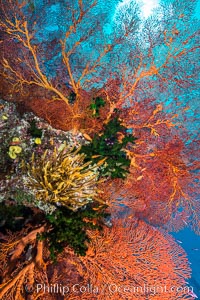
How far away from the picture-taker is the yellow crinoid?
10.5 ft

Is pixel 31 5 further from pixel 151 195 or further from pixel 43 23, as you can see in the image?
pixel 151 195

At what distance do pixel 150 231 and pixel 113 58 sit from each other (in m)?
3.73

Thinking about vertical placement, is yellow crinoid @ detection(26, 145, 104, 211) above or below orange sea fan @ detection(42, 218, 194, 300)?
above

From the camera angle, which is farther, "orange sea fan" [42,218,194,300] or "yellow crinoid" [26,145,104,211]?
"orange sea fan" [42,218,194,300]

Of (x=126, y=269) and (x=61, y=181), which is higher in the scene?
(x=61, y=181)

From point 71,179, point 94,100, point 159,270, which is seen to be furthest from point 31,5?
point 159,270

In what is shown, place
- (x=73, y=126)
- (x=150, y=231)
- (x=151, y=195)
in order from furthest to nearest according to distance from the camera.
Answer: (x=151, y=195) < (x=150, y=231) < (x=73, y=126)

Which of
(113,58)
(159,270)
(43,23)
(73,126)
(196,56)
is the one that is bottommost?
(159,270)

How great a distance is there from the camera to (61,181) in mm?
3232

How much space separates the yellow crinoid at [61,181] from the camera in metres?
3.21

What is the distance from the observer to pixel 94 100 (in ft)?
14.1

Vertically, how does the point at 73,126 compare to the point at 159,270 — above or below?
above

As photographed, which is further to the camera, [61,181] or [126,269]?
[126,269]

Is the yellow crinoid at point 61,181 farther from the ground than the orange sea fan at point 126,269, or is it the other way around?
the yellow crinoid at point 61,181
